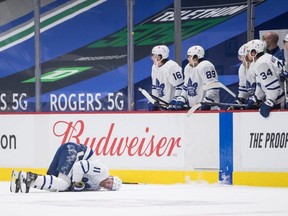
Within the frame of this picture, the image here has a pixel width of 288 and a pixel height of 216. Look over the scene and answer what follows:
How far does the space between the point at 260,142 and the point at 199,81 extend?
58.0 inches

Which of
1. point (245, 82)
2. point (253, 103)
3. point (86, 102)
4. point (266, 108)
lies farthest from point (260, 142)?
point (86, 102)

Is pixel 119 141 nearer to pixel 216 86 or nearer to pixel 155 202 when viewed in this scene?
pixel 216 86

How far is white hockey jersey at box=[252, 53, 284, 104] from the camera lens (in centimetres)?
1323

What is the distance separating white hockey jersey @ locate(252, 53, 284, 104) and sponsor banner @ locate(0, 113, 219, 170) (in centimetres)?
75

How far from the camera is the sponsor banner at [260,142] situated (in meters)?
13.1

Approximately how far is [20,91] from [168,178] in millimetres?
2973

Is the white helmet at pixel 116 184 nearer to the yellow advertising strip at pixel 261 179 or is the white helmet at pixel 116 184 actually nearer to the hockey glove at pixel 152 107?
the yellow advertising strip at pixel 261 179

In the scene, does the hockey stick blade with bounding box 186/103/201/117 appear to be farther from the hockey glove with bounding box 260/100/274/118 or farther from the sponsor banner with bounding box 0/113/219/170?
the hockey glove with bounding box 260/100/274/118

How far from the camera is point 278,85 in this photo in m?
13.2

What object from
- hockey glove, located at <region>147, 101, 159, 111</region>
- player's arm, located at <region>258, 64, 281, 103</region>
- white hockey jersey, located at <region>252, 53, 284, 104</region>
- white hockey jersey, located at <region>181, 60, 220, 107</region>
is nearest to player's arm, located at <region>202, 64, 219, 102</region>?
white hockey jersey, located at <region>181, 60, 220, 107</region>

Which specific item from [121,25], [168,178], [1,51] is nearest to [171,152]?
[168,178]

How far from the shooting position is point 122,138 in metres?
14.4

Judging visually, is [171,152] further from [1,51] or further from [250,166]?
[1,51]

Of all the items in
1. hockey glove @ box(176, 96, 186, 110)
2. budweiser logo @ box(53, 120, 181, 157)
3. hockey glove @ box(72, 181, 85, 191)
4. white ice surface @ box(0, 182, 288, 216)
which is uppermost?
hockey glove @ box(176, 96, 186, 110)
